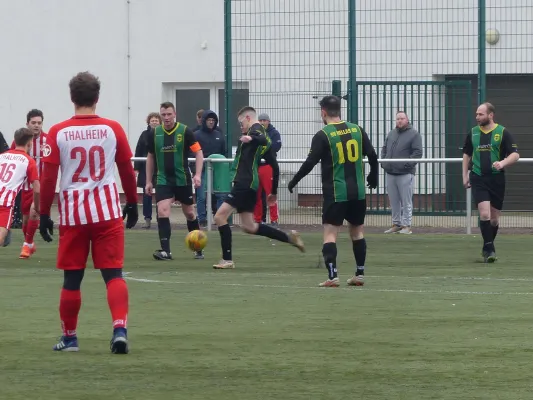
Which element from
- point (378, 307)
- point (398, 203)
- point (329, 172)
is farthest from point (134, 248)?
point (378, 307)

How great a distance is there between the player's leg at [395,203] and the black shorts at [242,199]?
6149 millimetres

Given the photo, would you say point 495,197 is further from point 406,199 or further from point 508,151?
point 406,199

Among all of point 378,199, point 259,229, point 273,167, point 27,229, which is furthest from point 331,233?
point 378,199

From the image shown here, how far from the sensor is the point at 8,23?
28.0 meters

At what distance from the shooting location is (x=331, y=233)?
12500 mm

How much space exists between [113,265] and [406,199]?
12.7m

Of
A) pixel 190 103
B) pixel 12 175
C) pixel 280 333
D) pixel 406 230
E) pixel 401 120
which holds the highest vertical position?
pixel 190 103

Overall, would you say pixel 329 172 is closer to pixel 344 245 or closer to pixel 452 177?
pixel 344 245

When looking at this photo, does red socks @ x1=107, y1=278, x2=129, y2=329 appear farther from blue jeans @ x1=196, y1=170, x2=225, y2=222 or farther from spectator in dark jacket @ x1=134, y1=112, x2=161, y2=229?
blue jeans @ x1=196, y1=170, x2=225, y2=222

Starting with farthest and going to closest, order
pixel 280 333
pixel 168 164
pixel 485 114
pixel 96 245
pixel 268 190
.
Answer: pixel 268 190
pixel 168 164
pixel 485 114
pixel 280 333
pixel 96 245

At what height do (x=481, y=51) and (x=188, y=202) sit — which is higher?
(x=481, y=51)

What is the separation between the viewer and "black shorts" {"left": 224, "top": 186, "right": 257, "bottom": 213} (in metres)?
14.9

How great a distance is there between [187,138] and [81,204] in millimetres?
7767

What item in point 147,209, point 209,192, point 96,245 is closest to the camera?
point 96,245
